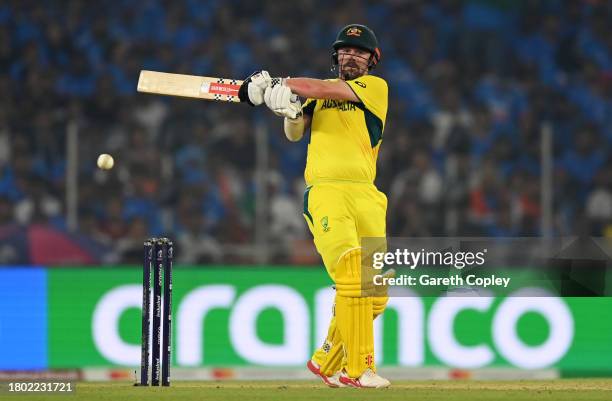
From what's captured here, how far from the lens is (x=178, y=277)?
391 inches

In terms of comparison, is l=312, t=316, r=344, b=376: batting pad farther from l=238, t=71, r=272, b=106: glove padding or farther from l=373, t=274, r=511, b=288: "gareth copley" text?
l=238, t=71, r=272, b=106: glove padding

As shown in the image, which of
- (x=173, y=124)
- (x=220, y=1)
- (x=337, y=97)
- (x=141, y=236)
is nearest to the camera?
(x=337, y=97)

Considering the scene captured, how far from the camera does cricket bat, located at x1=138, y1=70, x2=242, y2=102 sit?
7.41 meters

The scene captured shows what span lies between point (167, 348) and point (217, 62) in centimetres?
803

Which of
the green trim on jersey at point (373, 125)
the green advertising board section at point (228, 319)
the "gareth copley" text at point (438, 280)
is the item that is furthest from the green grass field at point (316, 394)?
the green advertising board section at point (228, 319)

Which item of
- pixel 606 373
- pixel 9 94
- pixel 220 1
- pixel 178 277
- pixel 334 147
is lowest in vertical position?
pixel 606 373

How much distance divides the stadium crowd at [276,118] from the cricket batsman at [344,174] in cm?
435

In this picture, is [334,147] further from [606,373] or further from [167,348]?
[606,373]

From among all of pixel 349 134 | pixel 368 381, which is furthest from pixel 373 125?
pixel 368 381

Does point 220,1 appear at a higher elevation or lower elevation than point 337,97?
higher

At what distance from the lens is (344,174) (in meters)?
7.22

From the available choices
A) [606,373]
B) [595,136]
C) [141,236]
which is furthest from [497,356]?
[595,136]
